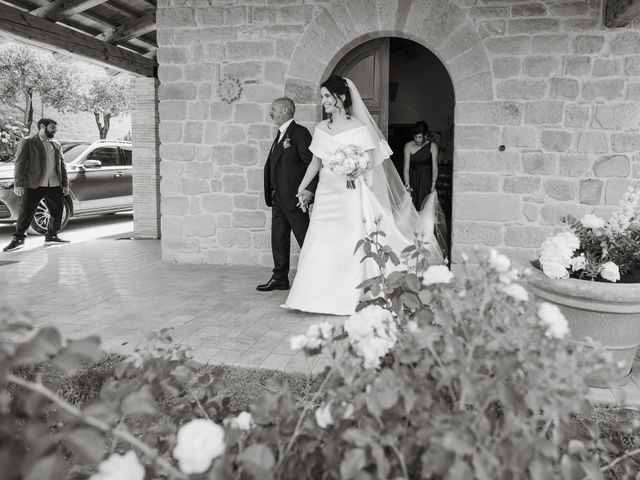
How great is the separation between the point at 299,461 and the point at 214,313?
10.3ft

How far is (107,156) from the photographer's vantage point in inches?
408

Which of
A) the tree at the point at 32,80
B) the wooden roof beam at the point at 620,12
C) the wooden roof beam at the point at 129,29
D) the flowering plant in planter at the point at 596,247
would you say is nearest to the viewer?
the flowering plant in planter at the point at 596,247

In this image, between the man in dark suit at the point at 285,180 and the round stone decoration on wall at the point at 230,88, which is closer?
the man in dark suit at the point at 285,180

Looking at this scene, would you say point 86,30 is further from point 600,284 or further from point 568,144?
point 600,284

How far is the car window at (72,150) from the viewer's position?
9594mm

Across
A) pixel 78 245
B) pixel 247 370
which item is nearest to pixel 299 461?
pixel 247 370

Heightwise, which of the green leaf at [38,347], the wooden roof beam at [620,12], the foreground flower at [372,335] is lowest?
the foreground flower at [372,335]

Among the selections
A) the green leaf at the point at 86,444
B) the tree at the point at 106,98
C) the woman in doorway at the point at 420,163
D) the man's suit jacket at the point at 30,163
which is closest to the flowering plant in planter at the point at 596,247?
the green leaf at the point at 86,444

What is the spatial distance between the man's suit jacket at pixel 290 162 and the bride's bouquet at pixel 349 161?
595 mm

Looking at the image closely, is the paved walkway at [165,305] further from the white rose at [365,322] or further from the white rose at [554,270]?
the white rose at [365,322]

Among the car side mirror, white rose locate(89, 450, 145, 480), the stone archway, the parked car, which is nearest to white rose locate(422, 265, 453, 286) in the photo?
white rose locate(89, 450, 145, 480)

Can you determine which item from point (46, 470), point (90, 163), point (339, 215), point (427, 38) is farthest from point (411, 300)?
point (90, 163)

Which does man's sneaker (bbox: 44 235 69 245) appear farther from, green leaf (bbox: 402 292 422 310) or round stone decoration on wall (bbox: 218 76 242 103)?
green leaf (bbox: 402 292 422 310)

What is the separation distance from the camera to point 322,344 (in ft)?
4.18
